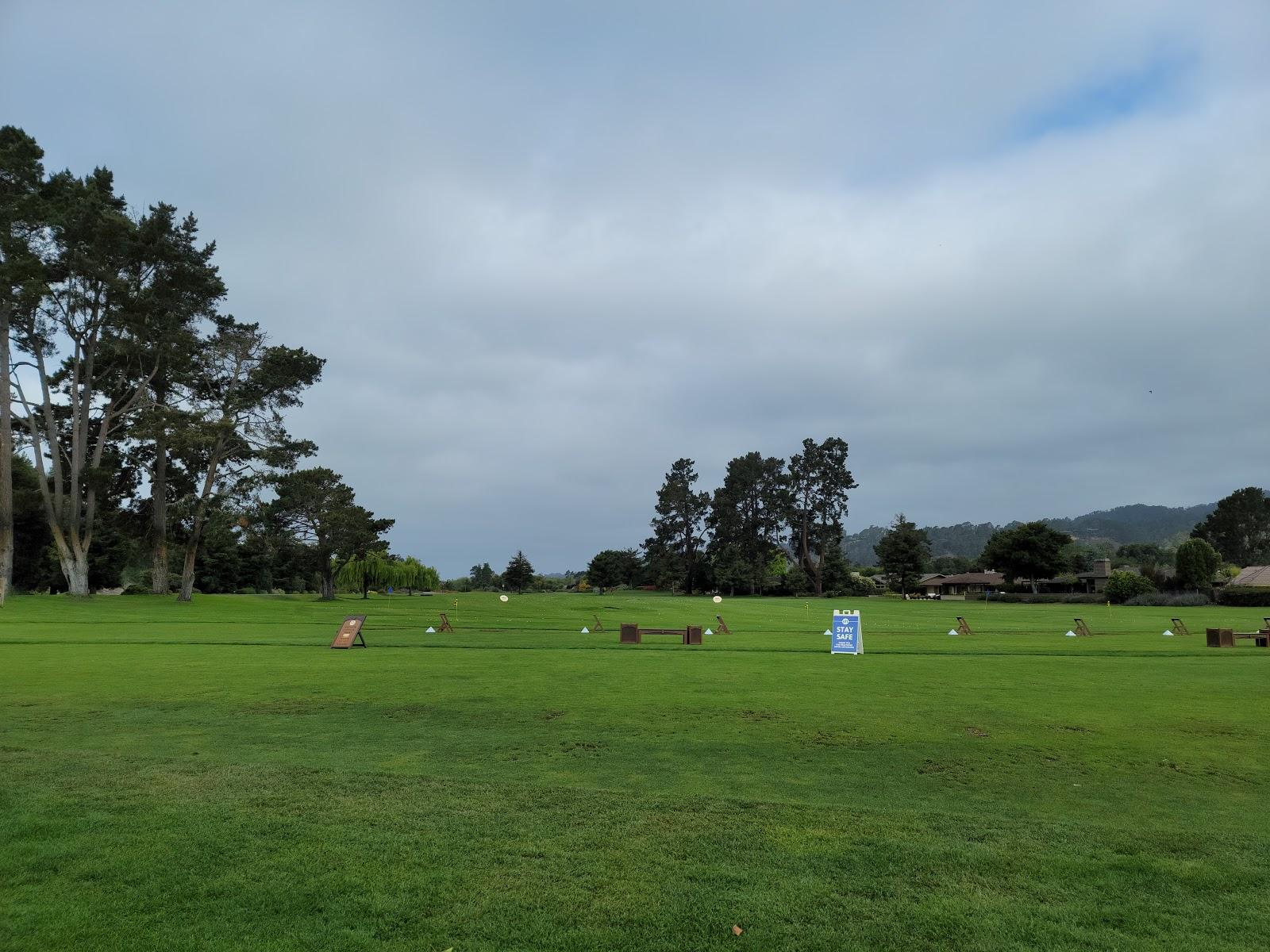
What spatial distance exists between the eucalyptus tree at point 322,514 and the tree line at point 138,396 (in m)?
0.10

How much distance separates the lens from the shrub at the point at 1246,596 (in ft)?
221

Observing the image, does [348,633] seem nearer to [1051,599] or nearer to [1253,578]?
[1051,599]

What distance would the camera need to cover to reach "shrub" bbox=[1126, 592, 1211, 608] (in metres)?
70.6

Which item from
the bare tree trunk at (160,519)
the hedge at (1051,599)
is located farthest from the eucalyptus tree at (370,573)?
the hedge at (1051,599)

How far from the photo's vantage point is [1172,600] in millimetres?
71938

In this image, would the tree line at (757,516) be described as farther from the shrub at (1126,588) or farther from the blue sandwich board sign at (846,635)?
the blue sandwich board sign at (846,635)

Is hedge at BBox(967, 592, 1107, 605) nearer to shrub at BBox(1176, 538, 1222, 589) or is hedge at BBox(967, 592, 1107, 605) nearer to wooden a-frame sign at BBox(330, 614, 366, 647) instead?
shrub at BBox(1176, 538, 1222, 589)

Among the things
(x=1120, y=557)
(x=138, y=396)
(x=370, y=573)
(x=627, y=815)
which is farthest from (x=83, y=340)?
(x=1120, y=557)

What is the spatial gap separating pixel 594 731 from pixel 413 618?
111 ft

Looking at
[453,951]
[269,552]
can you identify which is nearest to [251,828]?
[453,951]

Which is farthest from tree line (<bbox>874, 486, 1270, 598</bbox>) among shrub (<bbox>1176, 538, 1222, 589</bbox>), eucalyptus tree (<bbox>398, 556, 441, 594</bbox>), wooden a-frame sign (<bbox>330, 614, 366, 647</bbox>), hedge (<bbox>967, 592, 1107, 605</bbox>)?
wooden a-frame sign (<bbox>330, 614, 366, 647</bbox>)

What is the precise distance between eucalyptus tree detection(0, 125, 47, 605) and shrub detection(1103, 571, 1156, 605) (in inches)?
3499

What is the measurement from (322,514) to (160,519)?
418 inches

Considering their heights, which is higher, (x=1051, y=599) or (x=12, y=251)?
(x=12, y=251)
